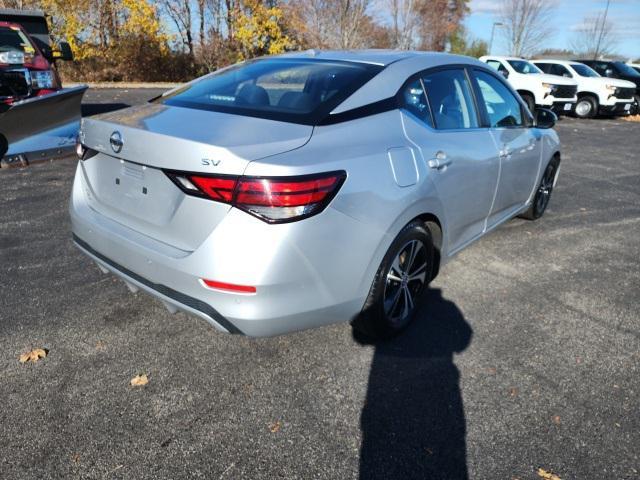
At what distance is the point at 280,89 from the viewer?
2.93 m

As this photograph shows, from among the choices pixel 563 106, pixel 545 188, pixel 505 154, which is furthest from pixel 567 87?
pixel 505 154

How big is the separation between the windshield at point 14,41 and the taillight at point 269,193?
6.96 m

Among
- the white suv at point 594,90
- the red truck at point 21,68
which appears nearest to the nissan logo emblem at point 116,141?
the red truck at point 21,68

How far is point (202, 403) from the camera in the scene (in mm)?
2475

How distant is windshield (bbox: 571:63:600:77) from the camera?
16.6m

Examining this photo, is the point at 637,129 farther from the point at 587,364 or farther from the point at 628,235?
the point at 587,364

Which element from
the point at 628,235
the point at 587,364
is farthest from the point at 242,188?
the point at 628,235

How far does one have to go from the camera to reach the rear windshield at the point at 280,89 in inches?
101

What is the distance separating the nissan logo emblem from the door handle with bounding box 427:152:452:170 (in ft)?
5.49

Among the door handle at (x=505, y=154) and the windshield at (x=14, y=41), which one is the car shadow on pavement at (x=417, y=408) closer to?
the door handle at (x=505, y=154)

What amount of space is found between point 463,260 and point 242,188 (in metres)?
2.79

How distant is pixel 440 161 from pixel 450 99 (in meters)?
0.63

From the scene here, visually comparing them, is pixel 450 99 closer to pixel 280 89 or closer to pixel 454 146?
pixel 454 146

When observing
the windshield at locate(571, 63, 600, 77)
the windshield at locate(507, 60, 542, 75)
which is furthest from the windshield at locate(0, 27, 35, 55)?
the windshield at locate(571, 63, 600, 77)
